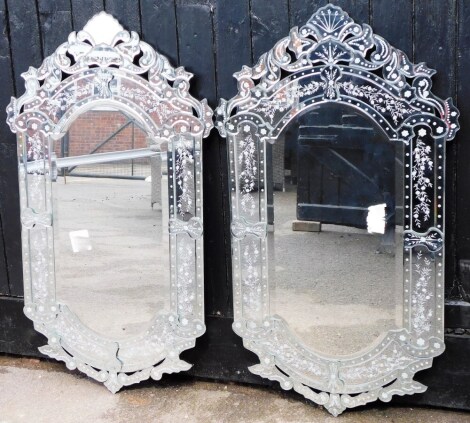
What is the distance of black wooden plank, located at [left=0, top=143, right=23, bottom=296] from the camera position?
9.80 feet

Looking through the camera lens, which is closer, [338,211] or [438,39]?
[438,39]

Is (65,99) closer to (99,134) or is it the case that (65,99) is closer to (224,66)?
(99,134)

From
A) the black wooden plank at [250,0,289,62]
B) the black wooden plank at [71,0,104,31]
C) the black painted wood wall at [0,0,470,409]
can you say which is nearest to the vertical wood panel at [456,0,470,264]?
the black painted wood wall at [0,0,470,409]

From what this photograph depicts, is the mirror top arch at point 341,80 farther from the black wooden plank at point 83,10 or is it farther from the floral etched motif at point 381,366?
the floral etched motif at point 381,366

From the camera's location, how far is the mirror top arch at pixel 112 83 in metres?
2.65

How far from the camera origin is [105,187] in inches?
111

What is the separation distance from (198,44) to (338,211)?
0.81m

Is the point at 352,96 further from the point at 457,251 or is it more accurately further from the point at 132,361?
the point at 132,361

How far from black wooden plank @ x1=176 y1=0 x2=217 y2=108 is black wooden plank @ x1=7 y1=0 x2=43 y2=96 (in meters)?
0.61

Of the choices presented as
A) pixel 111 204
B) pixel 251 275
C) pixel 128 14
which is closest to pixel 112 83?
pixel 128 14

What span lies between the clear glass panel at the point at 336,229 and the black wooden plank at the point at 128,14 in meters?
0.72

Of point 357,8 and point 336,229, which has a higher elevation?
point 357,8

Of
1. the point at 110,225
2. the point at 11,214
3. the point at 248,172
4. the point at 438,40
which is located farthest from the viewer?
the point at 11,214

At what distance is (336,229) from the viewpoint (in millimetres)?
2619
